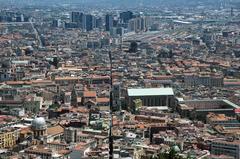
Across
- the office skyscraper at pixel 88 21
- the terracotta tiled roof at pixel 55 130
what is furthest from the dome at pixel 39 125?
the office skyscraper at pixel 88 21

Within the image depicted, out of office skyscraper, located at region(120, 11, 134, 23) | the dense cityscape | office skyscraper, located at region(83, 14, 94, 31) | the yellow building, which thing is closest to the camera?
the dense cityscape

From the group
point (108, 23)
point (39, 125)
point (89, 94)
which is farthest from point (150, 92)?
point (108, 23)

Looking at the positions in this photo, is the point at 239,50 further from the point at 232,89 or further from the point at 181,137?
the point at 181,137

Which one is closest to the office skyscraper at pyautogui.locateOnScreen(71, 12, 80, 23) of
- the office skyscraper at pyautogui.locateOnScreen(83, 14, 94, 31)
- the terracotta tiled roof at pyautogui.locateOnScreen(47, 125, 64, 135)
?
the office skyscraper at pyautogui.locateOnScreen(83, 14, 94, 31)

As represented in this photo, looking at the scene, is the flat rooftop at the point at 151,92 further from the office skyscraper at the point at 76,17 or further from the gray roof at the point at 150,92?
the office skyscraper at the point at 76,17

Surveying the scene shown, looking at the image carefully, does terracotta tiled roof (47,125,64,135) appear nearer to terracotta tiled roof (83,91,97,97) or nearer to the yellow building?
the yellow building
